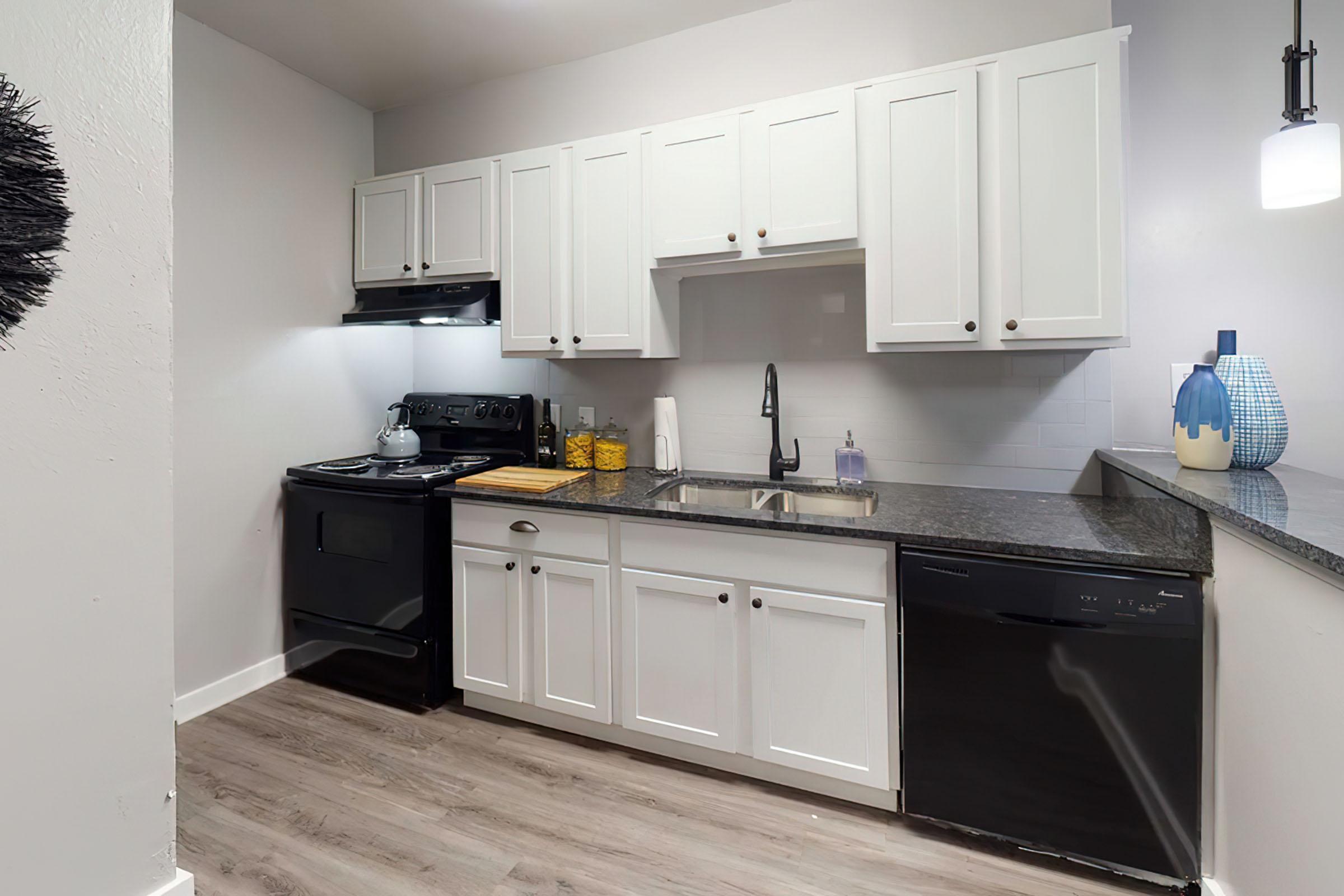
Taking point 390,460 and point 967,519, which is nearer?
point 967,519

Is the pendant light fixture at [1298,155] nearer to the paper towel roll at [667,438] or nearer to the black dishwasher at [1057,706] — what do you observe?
the black dishwasher at [1057,706]

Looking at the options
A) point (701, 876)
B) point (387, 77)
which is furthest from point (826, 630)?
point (387, 77)

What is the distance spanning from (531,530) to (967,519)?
1.44m

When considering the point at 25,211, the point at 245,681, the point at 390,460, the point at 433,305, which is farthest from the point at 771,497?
the point at 245,681

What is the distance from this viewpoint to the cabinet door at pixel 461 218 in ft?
8.95

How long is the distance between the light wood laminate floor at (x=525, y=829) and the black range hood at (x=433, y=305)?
1.68 meters

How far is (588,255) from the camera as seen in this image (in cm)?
254

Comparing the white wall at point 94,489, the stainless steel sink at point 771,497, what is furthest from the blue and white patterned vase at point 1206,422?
the white wall at point 94,489

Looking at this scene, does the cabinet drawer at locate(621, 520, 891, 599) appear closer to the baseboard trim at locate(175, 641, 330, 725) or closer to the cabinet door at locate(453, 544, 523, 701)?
the cabinet door at locate(453, 544, 523, 701)

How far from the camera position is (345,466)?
282 cm

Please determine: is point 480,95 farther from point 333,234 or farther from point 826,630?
point 826,630

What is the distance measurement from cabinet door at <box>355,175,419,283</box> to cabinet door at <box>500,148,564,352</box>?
0.53m

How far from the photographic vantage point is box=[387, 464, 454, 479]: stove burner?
8.25ft

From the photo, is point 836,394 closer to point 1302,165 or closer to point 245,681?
point 1302,165
